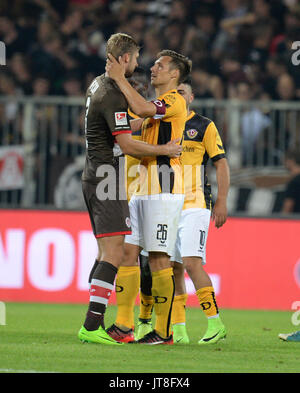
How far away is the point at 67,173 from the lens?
11477 millimetres

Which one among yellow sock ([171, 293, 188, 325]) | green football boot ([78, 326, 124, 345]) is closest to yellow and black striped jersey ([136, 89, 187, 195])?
yellow sock ([171, 293, 188, 325])

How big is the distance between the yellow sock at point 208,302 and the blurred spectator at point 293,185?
15.2 feet

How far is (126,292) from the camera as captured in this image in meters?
6.94

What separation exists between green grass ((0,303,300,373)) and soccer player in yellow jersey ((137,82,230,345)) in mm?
256

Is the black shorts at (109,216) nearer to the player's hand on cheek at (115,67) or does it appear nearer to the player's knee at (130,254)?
the player's knee at (130,254)

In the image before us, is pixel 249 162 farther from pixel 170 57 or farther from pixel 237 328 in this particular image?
pixel 170 57

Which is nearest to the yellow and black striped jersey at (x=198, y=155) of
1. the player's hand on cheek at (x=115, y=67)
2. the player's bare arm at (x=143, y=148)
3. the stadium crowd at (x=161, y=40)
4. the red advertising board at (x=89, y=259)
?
the player's bare arm at (x=143, y=148)

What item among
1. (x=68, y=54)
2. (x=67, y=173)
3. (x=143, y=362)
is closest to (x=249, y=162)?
(x=67, y=173)

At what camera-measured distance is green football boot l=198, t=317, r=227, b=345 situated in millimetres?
7055

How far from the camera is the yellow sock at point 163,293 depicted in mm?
6688

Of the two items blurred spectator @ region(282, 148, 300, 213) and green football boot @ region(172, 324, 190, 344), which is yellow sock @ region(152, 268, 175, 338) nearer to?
green football boot @ region(172, 324, 190, 344)

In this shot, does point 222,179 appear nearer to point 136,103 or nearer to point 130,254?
point 130,254

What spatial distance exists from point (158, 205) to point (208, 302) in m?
1.06
